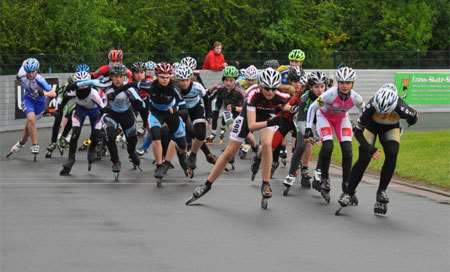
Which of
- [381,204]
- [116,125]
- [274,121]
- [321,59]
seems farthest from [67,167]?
[321,59]

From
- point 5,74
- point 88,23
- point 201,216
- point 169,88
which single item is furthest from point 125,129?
point 88,23

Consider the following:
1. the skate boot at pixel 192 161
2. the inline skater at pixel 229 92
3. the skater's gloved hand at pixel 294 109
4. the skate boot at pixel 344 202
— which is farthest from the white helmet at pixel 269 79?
the inline skater at pixel 229 92

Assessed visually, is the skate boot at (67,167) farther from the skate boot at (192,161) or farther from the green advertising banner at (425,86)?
the green advertising banner at (425,86)

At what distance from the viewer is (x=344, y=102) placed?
15508 mm

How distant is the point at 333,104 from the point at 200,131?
13.2ft

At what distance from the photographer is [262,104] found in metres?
15.3

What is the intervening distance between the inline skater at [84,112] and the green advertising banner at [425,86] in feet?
71.5

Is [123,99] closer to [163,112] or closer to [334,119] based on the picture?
[163,112]

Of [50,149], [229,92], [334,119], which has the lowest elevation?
[50,149]

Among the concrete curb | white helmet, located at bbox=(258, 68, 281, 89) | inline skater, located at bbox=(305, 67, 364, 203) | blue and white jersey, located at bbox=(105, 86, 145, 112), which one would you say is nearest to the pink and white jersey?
inline skater, located at bbox=(305, 67, 364, 203)

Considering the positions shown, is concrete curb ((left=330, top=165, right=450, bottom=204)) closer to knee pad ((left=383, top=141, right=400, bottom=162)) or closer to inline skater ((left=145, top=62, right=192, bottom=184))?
knee pad ((left=383, top=141, right=400, bottom=162))

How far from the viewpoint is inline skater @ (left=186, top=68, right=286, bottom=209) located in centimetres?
1485

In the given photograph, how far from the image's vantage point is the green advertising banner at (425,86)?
40344mm

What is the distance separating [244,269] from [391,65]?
32133 millimetres
